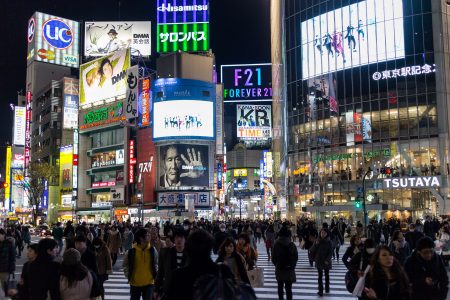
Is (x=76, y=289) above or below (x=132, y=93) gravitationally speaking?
below

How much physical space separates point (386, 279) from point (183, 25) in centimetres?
7324

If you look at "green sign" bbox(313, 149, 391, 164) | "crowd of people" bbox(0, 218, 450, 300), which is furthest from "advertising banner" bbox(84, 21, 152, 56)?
"crowd of people" bbox(0, 218, 450, 300)

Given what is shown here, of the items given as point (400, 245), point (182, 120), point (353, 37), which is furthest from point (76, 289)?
point (182, 120)

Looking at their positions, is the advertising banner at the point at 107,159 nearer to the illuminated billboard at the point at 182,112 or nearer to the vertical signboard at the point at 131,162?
the vertical signboard at the point at 131,162

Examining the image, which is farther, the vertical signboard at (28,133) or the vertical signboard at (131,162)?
the vertical signboard at (28,133)

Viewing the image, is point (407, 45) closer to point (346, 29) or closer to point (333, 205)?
point (346, 29)

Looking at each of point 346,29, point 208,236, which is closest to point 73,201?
point 346,29

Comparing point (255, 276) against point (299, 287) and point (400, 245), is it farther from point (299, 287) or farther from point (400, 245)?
point (299, 287)

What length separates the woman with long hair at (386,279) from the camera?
6016 millimetres

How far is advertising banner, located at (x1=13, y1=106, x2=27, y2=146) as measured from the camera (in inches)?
4198

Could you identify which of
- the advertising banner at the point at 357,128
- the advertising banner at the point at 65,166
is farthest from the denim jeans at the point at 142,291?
the advertising banner at the point at 65,166

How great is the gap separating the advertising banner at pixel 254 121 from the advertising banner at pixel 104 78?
1362 inches

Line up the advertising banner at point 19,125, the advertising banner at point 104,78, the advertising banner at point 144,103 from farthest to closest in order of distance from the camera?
1. the advertising banner at point 19,125
2. the advertising banner at point 104,78
3. the advertising banner at point 144,103

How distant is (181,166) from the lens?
2672 inches
